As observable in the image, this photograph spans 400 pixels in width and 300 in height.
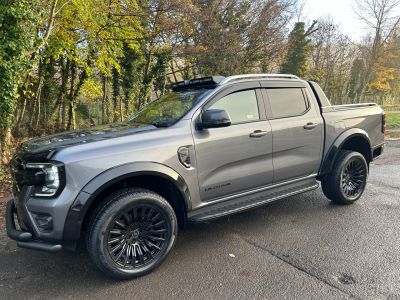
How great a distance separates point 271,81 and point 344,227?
2092mm

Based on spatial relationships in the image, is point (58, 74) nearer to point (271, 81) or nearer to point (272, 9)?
point (272, 9)

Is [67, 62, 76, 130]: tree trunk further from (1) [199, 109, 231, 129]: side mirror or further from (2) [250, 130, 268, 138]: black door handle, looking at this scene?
(1) [199, 109, 231, 129]: side mirror

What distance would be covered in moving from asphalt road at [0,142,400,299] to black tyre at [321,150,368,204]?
321mm

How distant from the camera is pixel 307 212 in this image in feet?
15.6

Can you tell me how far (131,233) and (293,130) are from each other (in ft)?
7.76

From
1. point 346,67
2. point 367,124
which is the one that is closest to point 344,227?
point 367,124

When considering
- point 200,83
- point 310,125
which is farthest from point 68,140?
point 310,125

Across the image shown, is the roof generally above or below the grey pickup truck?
above

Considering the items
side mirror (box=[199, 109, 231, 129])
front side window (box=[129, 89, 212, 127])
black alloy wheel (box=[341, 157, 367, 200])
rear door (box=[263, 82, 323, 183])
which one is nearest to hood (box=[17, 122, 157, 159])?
front side window (box=[129, 89, 212, 127])

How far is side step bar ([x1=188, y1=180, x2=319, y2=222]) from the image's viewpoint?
11.3ft

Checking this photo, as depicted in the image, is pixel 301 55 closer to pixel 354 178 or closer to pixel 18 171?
pixel 354 178

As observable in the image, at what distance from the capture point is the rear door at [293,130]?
4035mm

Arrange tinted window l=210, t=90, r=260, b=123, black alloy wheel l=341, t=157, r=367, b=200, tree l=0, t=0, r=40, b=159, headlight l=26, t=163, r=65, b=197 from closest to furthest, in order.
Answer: headlight l=26, t=163, r=65, b=197, tinted window l=210, t=90, r=260, b=123, black alloy wheel l=341, t=157, r=367, b=200, tree l=0, t=0, r=40, b=159

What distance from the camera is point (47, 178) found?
2766mm
